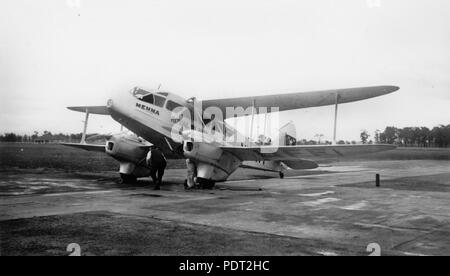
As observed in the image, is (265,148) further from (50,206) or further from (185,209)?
(50,206)

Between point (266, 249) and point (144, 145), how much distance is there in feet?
40.2

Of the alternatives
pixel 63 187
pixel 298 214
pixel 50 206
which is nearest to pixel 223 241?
pixel 298 214

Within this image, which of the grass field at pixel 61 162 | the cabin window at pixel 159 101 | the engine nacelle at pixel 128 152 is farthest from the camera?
the grass field at pixel 61 162

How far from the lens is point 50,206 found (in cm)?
984

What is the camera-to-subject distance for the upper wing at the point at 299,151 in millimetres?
13844

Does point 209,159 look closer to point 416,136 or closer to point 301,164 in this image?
point 301,164

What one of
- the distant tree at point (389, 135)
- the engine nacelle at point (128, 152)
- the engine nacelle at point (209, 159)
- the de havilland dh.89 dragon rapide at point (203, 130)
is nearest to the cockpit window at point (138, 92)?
the de havilland dh.89 dragon rapide at point (203, 130)

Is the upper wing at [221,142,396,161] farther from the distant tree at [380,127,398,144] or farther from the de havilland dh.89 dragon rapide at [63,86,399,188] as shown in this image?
the distant tree at [380,127,398,144]

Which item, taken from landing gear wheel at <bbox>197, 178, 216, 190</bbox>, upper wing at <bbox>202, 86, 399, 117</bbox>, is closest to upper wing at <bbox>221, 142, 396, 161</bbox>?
landing gear wheel at <bbox>197, 178, 216, 190</bbox>

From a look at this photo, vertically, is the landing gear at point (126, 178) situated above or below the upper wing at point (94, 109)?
below

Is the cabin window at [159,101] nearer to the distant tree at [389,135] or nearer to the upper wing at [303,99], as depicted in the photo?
the upper wing at [303,99]

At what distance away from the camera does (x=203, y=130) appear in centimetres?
1647

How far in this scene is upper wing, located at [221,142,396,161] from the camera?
13.8m

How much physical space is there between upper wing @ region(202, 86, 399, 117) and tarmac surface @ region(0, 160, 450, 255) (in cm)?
403
